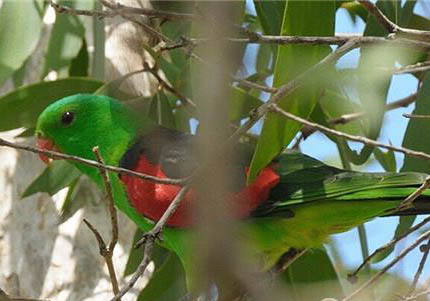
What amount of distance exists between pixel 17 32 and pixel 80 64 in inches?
11.6

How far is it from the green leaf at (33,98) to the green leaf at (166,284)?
0.54 meters

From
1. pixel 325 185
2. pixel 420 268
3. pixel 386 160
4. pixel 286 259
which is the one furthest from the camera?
pixel 386 160

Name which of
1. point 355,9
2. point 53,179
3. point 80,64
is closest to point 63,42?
point 80,64

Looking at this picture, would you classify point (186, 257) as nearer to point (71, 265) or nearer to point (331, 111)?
point (71, 265)

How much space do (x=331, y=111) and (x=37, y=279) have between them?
96 cm

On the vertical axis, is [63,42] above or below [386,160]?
above

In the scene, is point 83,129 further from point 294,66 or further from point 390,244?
point 390,244

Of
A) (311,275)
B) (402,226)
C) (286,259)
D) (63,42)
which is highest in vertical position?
(63,42)

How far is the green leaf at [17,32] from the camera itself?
2.17 m

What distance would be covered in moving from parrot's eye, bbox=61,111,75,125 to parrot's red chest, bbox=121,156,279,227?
28 centimetres

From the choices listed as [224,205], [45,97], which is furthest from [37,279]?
[224,205]

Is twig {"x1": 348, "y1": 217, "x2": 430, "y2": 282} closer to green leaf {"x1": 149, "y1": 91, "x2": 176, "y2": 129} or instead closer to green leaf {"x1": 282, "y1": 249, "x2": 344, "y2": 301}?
green leaf {"x1": 282, "y1": 249, "x2": 344, "y2": 301}

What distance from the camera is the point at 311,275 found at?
7.37ft

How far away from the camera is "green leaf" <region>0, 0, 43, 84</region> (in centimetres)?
217
